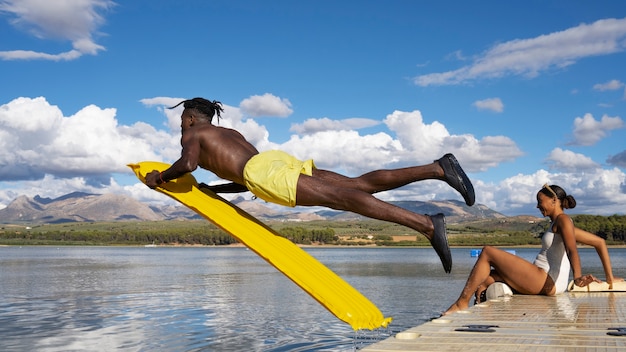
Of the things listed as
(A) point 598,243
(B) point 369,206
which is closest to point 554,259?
(A) point 598,243

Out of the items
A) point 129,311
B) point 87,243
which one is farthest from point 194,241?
point 129,311

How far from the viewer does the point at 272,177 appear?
6.36 m

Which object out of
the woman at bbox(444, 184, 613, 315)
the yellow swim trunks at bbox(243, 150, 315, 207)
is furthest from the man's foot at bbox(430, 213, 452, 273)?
the woman at bbox(444, 184, 613, 315)

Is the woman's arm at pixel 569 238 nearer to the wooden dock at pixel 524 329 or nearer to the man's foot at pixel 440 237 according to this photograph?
the wooden dock at pixel 524 329

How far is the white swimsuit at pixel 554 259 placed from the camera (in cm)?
888

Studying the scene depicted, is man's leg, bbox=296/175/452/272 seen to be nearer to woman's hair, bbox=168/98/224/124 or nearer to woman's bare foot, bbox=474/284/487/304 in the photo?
woman's hair, bbox=168/98/224/124

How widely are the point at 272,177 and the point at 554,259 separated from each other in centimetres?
474

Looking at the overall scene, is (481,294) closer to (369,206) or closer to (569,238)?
(569,238)

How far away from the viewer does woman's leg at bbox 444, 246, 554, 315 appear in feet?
29.0

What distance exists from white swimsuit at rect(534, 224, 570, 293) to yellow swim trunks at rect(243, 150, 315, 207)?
4.21m

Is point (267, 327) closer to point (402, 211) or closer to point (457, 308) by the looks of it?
point (457, 308)

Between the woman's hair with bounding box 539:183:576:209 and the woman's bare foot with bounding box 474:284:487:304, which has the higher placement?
the woman's hair with bounding box 539:183:576:209

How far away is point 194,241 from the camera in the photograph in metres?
172

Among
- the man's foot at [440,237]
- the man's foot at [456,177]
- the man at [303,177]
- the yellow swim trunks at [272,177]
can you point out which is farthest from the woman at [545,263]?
the yellow swim trunks at [272,177]
